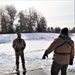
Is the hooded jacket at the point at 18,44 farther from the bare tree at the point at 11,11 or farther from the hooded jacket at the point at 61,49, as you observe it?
the bare tree at the point at 11,11

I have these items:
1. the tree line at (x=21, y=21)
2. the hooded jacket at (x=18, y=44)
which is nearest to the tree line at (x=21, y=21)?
the tree line at (x=21, y=21)

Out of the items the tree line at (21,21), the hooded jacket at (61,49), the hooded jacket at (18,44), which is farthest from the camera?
the tree line at (21,21)

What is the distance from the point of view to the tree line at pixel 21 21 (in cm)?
5553

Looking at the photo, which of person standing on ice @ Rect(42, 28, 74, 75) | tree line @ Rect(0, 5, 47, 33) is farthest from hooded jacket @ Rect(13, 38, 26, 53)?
tree line @ Rect(0, 5, 47, 33)

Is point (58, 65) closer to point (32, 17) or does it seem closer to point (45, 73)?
point (45, 73)

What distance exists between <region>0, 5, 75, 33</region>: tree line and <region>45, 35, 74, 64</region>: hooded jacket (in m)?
49.9

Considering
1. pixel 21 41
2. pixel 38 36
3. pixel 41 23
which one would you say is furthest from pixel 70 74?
pixel 41 23

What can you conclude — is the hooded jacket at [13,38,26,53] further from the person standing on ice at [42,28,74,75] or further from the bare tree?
the bare tree

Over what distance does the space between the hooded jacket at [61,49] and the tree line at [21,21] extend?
49907mm

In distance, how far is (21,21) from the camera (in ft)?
192

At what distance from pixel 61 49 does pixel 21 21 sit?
54.0m

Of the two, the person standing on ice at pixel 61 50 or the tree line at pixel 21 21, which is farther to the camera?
the tree line at pixel 21 21

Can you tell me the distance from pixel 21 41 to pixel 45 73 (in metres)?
1.74

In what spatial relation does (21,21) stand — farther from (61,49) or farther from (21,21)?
(61,49)
